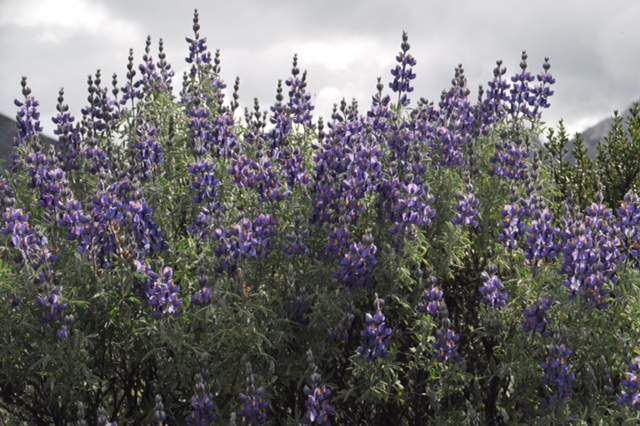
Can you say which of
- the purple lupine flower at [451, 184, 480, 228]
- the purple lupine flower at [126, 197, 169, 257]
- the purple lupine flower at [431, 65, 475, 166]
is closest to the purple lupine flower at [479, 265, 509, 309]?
the purple lupine flower at [451, 184, 480, 228]

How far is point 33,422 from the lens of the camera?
5832 millimetres

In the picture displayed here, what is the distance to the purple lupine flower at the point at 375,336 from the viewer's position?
4637mm

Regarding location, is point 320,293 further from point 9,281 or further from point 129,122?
point 129,122

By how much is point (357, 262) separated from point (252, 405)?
3.06ft

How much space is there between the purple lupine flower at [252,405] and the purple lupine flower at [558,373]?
144 centimetres

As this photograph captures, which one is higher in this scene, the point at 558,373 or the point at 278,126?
the point at 278,126

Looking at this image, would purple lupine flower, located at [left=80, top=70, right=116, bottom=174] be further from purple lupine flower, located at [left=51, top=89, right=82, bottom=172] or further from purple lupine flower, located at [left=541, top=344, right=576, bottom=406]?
purple lupine flower, located at [left=541, top=344, right=576, bottom=406]

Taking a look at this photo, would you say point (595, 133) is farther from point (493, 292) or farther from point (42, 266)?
point (42, 266)

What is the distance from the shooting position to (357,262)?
4.90m

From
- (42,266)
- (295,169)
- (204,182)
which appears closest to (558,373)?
(295,169)

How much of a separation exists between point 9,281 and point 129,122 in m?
2.63

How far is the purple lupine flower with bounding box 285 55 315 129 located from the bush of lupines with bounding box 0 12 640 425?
→ 0.94m

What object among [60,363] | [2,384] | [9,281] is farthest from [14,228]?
[2,384]

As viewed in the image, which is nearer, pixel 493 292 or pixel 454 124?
pixel 493 292
